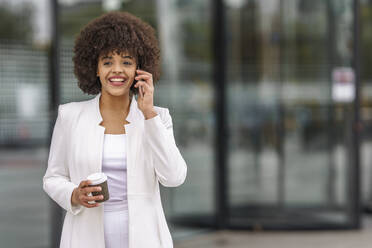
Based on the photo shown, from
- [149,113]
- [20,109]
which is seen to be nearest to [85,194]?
[149,113]

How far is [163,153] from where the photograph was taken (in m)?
1.93

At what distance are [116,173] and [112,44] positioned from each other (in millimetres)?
461

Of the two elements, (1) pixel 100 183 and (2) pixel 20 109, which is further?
(2) pixel 20 109

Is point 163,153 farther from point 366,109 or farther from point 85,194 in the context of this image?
point 366,109

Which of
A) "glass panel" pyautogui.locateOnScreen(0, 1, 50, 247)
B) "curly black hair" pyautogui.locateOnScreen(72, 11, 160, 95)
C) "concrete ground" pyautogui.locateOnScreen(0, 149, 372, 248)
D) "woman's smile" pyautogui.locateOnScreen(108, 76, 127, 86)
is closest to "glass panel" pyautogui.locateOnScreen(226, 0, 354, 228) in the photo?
"concrete ground" pyautogui.locateOnScreen(0, 149, 372, 248)

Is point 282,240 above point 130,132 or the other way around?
the other way around

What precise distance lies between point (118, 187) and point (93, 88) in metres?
0.43

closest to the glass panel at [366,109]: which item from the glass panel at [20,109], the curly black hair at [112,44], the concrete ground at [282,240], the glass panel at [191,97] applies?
the concrete ground at [282,240]

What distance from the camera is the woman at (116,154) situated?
200 centimetres

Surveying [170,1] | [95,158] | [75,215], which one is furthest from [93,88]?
[170,1]

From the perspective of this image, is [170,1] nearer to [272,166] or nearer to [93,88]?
[272,166]

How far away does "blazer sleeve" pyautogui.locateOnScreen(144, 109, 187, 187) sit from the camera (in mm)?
1912

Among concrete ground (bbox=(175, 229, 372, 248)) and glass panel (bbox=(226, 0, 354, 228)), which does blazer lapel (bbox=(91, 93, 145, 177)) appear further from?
glass panel (bbox=(226, 0, 354, 228))

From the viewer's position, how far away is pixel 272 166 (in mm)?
6332
